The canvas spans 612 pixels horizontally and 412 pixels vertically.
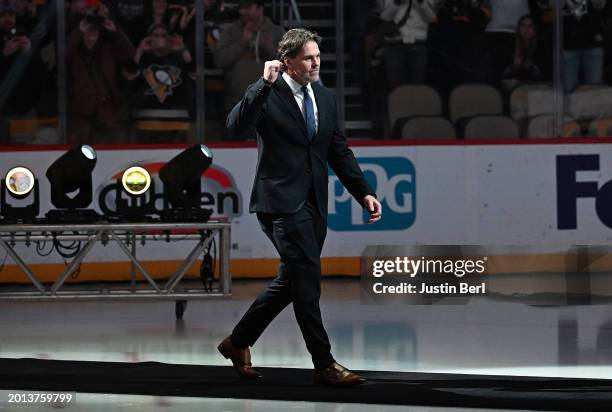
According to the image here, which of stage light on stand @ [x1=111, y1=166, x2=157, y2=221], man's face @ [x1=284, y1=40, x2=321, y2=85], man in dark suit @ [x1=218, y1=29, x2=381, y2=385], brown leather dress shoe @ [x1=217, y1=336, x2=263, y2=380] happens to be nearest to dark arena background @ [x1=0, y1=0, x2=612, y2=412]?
stage light on stand @ [x1=111, y1=166, x2=157, y2=221]

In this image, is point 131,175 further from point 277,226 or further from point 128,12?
point 277,226

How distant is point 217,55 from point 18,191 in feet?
11.7

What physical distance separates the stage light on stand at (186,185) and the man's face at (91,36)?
10.0 feet

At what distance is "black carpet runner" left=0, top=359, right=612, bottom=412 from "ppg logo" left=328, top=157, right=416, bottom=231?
6173 mm

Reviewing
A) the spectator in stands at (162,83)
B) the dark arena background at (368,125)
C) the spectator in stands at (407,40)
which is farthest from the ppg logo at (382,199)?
the spectator in stands at (162,83)

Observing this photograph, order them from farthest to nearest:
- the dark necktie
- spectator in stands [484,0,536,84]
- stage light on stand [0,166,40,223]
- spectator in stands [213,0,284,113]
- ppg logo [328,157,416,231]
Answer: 1. spectator in stands [484,0,536,84]
2. ppg logo [328,157,416,231]
3. spectator in stands [213,0,284,113]
4. stage light on stand [0,166,40,223]
5. the dark necktie

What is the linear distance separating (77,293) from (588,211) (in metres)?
5.80

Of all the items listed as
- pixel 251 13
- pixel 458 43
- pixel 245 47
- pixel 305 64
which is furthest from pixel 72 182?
pixel 458 43

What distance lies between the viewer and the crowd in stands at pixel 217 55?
15.1 meters

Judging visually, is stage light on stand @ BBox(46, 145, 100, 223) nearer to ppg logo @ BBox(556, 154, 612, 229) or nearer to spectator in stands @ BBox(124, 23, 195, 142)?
spectator in stands @ BBox(124, 23, 195, 142)

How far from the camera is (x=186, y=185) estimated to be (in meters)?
12.6

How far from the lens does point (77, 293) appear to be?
12.2 m

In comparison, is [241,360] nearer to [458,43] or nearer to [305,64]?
[305,64]

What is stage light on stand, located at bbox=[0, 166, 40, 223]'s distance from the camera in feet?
40.5
